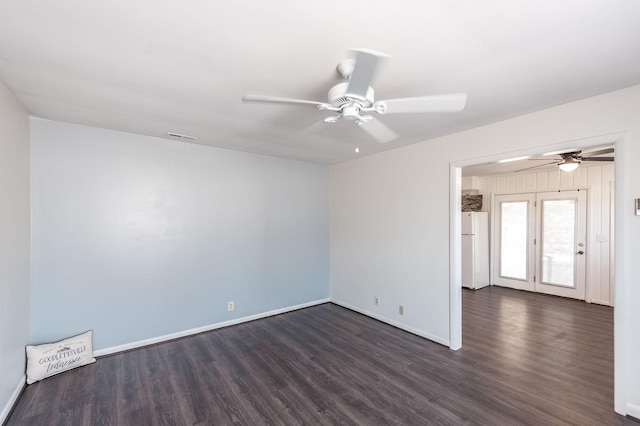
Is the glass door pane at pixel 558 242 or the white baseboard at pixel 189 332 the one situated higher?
the glass door pane at pixel 558 242

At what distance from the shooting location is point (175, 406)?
231 cm

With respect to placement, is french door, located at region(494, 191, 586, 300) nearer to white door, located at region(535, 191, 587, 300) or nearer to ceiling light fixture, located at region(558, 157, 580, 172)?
white door, located at region(535, 191, 587, 300)

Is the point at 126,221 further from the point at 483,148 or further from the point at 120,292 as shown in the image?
the point at 483,148

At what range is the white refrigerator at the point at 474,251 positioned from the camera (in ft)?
19.2

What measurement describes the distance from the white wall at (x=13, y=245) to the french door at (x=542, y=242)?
7.40 metres

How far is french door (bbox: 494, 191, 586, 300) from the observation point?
512cm

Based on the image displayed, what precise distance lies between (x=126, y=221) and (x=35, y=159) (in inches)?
37.8

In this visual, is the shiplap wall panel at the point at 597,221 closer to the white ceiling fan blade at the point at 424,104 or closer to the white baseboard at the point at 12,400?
the white ceiling fan blade at the point at 424,104

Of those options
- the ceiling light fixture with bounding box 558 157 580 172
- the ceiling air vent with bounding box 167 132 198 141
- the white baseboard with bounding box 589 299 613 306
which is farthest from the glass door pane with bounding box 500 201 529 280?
the ceiling air vent with bounding box 167 132 198 141

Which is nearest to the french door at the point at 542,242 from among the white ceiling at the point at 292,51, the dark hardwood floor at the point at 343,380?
the dark hardwood floor at the point at 343,380

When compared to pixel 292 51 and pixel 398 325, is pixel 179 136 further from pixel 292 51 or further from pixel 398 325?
pixel 398 325

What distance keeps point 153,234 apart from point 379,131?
2.88 metres

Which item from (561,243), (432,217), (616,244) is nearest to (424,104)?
(616,244)

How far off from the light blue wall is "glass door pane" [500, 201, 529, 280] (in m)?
4.36
